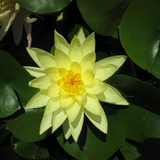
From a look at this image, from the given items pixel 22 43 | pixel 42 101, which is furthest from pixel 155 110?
pixel 22 43

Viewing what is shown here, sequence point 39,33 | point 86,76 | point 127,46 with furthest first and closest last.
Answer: point 39,33 → point 127,46 → point 86,76

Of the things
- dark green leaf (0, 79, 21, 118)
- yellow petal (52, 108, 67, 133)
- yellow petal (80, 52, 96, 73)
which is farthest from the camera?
dark green leaf (0, 79, 21, 118)

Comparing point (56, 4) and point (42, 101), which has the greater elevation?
point (56, 4)

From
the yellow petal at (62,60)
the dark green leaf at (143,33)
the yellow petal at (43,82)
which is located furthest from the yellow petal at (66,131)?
the dark green leaf at (143,33)

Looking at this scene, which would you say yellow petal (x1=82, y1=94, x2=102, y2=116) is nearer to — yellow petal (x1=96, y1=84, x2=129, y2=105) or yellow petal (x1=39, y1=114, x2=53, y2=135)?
yellow petal (x1=96, y1=84, x2=129, y2=105)

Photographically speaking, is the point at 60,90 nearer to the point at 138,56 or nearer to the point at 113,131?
the point at 113,131

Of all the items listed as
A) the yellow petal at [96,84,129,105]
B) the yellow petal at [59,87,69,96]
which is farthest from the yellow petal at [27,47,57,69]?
the yellow petal at [96,84,129,105]

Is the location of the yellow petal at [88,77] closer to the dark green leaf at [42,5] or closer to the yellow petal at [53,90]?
the yellow petal at [53,90]
